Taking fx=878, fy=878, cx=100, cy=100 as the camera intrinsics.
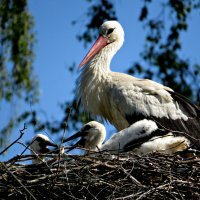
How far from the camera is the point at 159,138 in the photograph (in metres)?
8.41

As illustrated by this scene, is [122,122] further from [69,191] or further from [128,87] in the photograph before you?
[69,191]

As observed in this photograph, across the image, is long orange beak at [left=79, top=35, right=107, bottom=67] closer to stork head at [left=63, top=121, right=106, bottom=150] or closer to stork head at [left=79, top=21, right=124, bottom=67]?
stork head at [left=79, top=21, right=124, bottom=67]

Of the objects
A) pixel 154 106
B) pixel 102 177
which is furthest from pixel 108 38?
pixel 102 177

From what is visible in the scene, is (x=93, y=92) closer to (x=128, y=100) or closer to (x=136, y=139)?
(x=128, y=100)

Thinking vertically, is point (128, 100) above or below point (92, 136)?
above

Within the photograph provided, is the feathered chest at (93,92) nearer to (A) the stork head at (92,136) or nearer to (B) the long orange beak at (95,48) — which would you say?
(B) the long orange beak at (95,48)

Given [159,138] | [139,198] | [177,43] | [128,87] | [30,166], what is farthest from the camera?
[177,43]

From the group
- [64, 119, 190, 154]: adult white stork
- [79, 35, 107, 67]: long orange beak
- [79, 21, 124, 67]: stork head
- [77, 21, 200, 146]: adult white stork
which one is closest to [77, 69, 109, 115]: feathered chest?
[77, 21, 200, 146]: adult white stork

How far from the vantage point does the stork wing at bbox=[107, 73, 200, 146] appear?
9.18 meters

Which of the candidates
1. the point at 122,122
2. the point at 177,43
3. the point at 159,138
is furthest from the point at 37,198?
the point at 177,43

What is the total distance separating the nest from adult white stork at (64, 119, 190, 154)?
0.55 meters

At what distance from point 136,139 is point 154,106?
0.96m

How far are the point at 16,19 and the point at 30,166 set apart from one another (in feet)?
17.2

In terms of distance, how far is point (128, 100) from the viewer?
9234 mm
